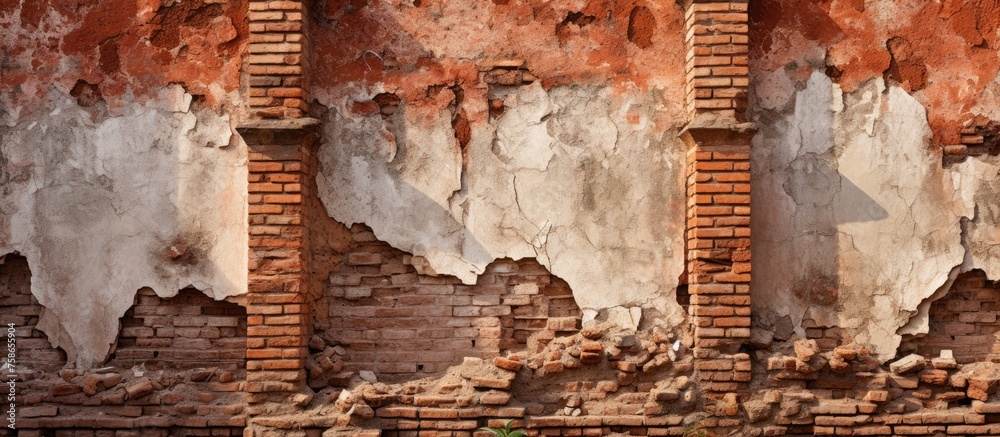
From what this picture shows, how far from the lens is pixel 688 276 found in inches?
211

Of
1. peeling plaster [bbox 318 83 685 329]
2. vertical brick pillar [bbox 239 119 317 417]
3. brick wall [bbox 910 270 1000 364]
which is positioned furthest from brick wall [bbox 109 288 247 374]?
brick wall [bbox 910 270 1000 364]

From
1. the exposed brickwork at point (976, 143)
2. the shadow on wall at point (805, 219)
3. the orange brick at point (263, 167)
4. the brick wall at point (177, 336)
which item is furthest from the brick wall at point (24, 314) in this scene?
the exposed brickwork at point (976, 143)

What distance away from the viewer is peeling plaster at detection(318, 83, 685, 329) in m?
5.38

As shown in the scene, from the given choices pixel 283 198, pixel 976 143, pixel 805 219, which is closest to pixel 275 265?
pixel 283 198

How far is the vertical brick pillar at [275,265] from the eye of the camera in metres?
5.11

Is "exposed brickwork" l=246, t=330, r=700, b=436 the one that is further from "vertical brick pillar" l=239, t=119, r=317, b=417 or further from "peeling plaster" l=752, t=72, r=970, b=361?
"peeling plaster" l=752, t=72, r=970, b=361

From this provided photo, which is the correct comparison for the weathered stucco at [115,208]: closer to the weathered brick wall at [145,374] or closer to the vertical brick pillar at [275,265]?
the weathered brick wall at [145,374]

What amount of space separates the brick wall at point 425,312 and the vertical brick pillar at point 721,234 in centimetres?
90

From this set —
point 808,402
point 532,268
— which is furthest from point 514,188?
point 808,402

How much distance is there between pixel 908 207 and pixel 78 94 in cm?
582

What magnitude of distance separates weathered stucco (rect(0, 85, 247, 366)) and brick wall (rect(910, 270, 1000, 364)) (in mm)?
4773

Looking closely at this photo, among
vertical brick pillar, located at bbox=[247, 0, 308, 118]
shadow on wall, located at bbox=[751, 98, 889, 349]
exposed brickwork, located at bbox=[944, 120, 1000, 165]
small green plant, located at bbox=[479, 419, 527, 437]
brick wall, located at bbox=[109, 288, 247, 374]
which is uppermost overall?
vertical brick pillar, located at bbox=[247, 0, 308, 118]

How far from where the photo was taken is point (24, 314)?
5.48m

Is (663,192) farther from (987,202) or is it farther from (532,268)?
(987,202)
